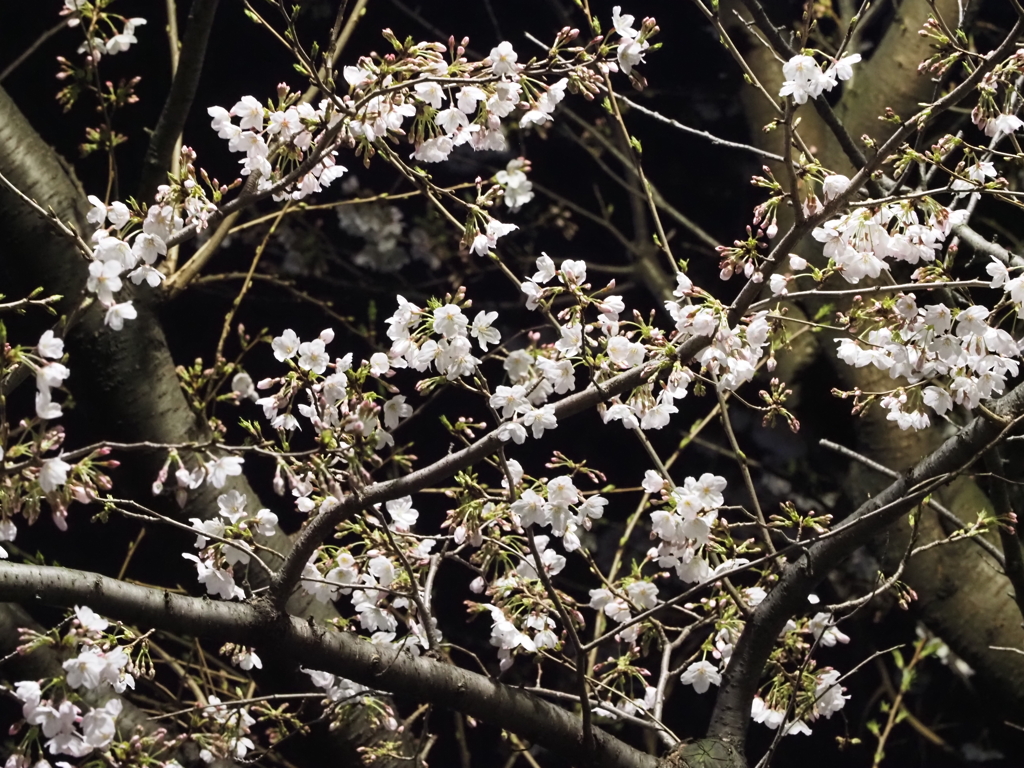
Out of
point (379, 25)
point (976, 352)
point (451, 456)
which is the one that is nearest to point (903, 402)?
point (976, 352)

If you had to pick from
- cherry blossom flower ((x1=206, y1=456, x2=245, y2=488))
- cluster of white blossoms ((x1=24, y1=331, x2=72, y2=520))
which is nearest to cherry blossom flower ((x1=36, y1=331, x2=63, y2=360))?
cluster of white blossoms ((x1=24, y1=331, x2=72, y2=520))

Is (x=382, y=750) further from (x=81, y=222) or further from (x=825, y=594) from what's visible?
(x=825, y=594)

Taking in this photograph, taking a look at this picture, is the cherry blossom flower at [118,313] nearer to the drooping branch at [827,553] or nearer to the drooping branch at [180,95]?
the drooping branch at [180,95]

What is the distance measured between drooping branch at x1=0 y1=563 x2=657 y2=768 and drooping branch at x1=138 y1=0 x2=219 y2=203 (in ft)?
2.49

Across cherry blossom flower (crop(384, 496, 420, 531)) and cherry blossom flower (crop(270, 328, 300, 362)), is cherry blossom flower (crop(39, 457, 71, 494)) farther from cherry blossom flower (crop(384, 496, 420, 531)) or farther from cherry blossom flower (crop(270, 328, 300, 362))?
cherry blossom flower (crop(384, 496, 420, 531))

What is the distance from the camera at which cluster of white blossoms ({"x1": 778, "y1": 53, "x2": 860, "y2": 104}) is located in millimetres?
970

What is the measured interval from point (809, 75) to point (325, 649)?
36.5 inches

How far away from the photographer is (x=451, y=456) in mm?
1072

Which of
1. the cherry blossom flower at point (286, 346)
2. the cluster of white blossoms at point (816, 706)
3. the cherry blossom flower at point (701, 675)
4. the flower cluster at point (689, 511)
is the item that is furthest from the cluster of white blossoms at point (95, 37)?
the cluster of white blossoms at point (816, 706)

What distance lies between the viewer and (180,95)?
1.42 m

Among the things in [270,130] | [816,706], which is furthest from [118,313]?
[816,706]

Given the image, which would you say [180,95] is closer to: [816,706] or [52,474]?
[52,474]

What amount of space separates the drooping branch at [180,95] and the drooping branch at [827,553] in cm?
119

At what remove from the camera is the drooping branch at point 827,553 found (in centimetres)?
116
